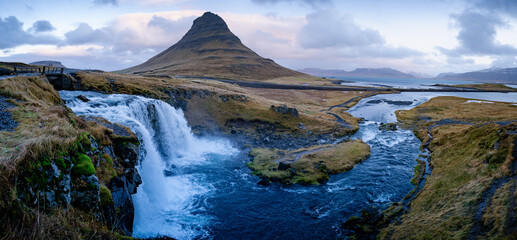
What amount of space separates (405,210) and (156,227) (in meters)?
19.8

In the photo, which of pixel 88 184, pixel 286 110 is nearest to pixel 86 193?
pixel 88 184

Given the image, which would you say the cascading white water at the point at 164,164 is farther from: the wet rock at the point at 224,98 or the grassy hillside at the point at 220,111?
the wet rock at the point at 224,98

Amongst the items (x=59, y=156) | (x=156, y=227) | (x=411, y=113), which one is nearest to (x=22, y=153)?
(x=59, y=156)

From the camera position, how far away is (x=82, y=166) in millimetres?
11922

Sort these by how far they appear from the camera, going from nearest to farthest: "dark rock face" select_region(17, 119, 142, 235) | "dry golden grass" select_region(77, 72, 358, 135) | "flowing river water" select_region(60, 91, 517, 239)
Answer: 1. "dark rock face" select_region(17, 119, 142, 235)
2. "flowing river water" select_region(60, 91, 517, 239)
3. "dry golden grass" select_region(77, 72, 358, 135)

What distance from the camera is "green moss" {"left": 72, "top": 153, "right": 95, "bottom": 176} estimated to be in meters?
11.7

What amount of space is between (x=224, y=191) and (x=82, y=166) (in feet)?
52.2

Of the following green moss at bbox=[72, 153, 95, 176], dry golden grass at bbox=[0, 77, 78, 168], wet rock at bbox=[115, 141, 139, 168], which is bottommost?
wet rock at bbox=[115, 141, 139, 168]

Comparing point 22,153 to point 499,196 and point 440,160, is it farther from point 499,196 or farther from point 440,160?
point 440,160

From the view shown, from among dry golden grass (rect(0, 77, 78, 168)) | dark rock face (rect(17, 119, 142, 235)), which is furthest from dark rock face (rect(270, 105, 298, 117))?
dark rock face (rect(17, 119, 142, 235))

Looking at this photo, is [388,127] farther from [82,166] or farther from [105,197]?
[82,166]

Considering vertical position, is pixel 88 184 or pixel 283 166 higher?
pixel 88 184

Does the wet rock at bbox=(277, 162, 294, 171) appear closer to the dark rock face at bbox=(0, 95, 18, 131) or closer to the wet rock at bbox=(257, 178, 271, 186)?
the wet rock at bbox=(257, 178, 271, 186)

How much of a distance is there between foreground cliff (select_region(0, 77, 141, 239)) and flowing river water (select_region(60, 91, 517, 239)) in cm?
398
